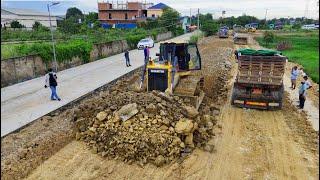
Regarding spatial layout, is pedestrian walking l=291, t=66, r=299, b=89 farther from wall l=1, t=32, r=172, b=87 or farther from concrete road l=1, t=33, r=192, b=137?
wall l=1, t=32, r=172, b=87

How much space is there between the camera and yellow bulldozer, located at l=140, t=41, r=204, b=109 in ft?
41.2

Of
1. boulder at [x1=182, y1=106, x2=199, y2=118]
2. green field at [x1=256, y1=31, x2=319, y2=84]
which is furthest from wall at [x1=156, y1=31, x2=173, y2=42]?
boulder at [x1=182, y1=106, x2=199, y2=118]

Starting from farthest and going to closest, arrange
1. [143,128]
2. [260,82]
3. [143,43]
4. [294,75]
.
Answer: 1. [143,43]
2. [294,75]
3. [260,82]
4. [143,128]

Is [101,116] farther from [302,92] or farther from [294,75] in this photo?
[294,75]

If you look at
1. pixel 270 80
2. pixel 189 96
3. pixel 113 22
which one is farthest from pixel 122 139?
pixel 113 22

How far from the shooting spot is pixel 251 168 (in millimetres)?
9023

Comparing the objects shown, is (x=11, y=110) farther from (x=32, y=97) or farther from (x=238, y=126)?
(x=238, y=126)

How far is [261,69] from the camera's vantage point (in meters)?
13.8

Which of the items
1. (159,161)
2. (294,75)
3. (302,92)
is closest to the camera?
(159,161)

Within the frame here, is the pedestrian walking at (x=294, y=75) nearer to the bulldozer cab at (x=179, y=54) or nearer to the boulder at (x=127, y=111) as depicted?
the bulldozer cab at (x=179, y=54)

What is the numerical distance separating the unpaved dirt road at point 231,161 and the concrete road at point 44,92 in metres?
2.75

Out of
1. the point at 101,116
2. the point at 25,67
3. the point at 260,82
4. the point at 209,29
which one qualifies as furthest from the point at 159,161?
the point at 209,29

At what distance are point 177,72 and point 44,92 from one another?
21.5 ft

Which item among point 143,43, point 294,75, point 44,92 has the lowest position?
point 44,92
